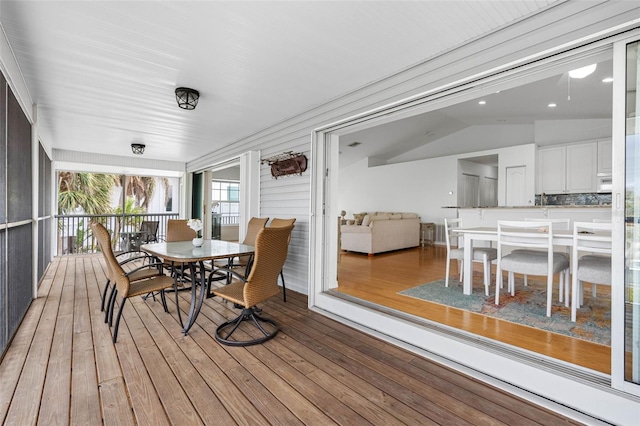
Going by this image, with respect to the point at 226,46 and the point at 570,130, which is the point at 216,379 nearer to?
the point at 226,46

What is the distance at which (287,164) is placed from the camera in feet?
13.3

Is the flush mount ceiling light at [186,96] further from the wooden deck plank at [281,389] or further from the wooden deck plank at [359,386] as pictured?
the wooden deck plank at [359,386]

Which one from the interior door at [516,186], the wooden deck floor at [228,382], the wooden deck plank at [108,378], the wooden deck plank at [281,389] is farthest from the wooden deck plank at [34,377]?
the interior door at [516,186]

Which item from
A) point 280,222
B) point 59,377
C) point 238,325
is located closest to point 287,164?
point 280,222

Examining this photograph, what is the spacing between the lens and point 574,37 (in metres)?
1.75

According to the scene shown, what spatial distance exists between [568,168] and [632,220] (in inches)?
274

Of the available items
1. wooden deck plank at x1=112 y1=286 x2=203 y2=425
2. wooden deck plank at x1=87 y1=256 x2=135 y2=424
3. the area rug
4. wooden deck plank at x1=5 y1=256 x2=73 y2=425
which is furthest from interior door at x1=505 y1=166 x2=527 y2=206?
wooden deck plank at x1=5 y1=256 x2=73 y2=425

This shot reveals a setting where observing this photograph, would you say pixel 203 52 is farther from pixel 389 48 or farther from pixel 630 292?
pixel 630 292

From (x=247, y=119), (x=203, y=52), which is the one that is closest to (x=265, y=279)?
(x=203, y=52)

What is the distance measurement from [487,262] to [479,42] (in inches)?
104

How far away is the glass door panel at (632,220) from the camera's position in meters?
1.56

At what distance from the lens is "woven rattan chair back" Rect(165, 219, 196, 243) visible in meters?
4.33

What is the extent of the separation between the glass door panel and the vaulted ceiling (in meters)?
0.66

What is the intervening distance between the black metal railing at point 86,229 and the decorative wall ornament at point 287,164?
4.57 metres
